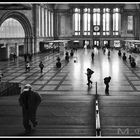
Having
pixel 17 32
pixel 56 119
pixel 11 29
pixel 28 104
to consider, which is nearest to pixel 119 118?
pixel 56 119

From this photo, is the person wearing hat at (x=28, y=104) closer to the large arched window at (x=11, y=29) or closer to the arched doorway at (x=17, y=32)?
the arched doorway at (x=17, y=32)

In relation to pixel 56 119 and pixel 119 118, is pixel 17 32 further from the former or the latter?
pixel 119 118

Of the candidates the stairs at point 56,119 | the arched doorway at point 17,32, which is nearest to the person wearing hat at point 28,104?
the stairs at point 56,119

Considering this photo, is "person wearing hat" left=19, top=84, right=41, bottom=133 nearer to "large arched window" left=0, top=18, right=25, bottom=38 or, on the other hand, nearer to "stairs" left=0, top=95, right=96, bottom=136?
"stairs" left=0, top=95, right=96, bottom=136

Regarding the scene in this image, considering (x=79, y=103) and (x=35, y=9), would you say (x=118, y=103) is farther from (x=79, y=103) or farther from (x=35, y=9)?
(x=35, y=9)

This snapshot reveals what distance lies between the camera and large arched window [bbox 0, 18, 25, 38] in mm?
38716

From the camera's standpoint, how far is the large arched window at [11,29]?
38.7 metres

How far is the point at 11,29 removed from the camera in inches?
1629

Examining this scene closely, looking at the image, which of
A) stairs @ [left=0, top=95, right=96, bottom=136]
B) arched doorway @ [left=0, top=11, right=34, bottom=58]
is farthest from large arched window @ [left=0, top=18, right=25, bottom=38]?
stairs @ [left=0, top=95, right=96, bottom=136]

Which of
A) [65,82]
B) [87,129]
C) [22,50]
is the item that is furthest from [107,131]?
[22,50]

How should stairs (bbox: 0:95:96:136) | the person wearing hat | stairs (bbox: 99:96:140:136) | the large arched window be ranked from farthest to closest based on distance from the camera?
the large arched window
the person wearing hat
stairs (bbox: 0:95:96:136)
stairs (bbox: 99:96:140:136)

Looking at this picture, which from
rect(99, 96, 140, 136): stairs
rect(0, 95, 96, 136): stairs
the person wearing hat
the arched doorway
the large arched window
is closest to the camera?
rect(99, 96, 140, 136): stairs

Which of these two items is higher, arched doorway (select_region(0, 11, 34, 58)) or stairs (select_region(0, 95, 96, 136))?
arched doorway (select_region(0, 11, 34, 58))

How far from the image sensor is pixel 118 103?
1086 centimetres
